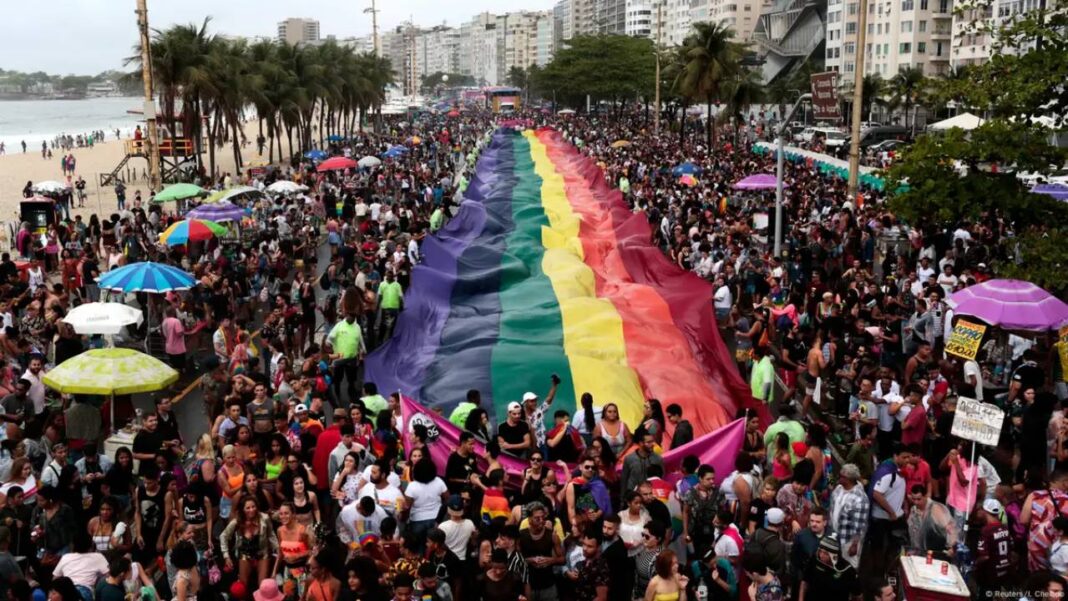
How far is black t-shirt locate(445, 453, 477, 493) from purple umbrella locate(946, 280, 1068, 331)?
6928 millimetres

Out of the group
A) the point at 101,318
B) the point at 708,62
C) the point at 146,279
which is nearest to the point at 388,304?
the point at 146,279

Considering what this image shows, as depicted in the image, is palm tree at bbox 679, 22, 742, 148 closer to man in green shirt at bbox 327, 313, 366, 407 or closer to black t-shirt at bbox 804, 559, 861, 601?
man in green shirt at bbox 327, 313, 366, 407

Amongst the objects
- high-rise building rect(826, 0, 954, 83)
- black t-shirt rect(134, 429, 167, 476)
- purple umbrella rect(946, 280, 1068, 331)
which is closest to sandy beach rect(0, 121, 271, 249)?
black t-shirt rect(134, 429, 167, 476)

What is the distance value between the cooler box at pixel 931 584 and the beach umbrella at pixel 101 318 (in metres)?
10.2

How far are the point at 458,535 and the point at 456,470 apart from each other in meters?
1.39

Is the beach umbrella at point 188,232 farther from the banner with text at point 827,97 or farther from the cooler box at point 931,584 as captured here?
the cooler box at point 931,584

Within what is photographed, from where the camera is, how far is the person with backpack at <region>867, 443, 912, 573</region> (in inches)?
361

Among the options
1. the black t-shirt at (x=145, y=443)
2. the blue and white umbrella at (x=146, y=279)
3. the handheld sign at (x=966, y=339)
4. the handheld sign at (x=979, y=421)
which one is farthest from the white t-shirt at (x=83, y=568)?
the handheld sign at (x=966, y=339)

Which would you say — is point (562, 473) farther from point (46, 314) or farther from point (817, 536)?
point (46, 314)

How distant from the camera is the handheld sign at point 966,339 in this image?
38.2ft

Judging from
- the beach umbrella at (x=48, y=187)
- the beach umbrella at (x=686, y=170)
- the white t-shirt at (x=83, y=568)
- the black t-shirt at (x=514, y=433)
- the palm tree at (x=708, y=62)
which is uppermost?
the palm tree at (x=708, y=62)

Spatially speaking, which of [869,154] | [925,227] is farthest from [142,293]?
[869,154]

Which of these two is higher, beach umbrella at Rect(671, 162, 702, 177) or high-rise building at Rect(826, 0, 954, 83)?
high-rise building at Rect(826, 0, 954, 83)

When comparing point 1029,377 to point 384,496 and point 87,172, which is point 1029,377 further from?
point 87,172
